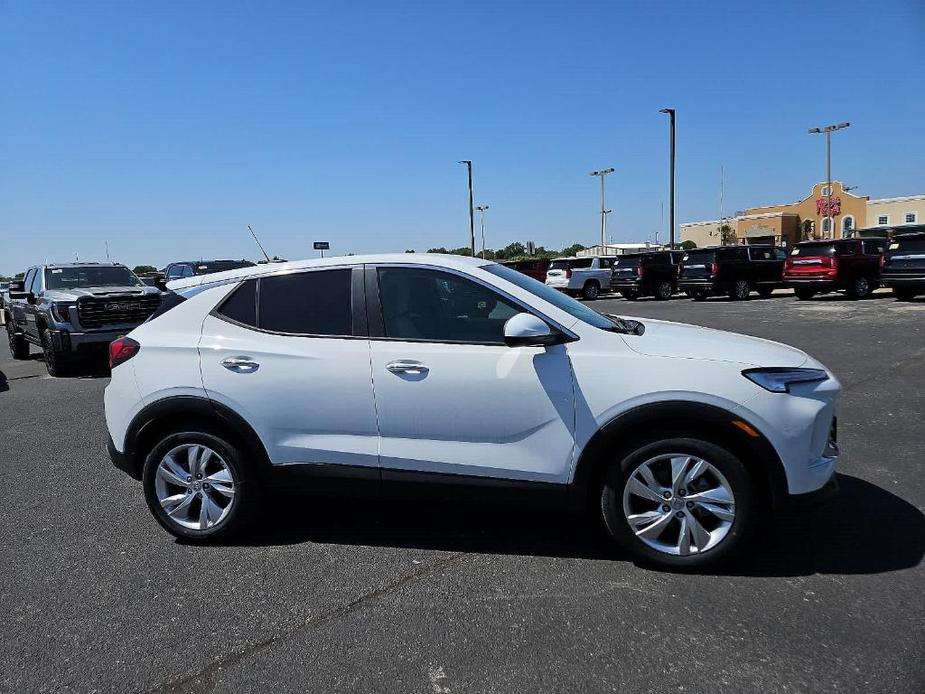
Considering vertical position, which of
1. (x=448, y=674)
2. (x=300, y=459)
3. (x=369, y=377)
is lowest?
(x=448, y=674)

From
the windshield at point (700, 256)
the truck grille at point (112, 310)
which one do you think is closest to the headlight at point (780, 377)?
the truck grille at point (112, 310)

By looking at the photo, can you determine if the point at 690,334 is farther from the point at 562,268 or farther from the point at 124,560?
the point at 562,268

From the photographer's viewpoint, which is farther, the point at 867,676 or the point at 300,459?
the point at 300,459

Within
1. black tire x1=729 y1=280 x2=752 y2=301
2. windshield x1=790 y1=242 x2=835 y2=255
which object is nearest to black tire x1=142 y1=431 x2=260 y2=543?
windshield x1=790 y1=242 x2=835 y2=255

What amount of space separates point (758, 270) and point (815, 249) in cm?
288

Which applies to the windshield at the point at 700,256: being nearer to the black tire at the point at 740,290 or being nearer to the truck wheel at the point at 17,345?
the black tire at the point at 740,290

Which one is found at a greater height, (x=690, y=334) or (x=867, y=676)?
(x=690, y=334)

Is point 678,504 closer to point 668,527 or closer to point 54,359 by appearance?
point 668,527

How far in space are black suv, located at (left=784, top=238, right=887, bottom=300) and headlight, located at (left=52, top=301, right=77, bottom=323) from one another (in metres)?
19.9

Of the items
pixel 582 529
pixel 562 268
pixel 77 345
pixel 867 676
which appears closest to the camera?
pixel 867 676

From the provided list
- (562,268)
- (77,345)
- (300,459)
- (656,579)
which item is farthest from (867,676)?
(562,268)

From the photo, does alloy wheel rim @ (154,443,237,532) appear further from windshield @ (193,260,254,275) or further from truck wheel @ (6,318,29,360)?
windshield @ (193,260,254,275)

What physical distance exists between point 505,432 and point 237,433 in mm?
1528

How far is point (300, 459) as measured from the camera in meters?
3.77
